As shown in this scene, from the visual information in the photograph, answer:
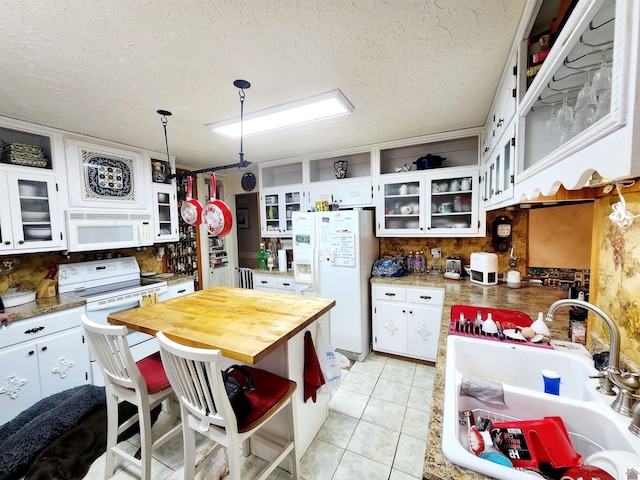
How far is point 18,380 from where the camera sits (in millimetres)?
2000

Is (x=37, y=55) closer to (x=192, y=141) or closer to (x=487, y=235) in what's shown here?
(x=192, y=141)

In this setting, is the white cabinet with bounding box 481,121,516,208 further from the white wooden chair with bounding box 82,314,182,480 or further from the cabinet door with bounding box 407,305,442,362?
the white wooden chair with bounding box 82,314,182,480

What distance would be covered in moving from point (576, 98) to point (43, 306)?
351 centimetres

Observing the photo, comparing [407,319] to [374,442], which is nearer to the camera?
[374,442]

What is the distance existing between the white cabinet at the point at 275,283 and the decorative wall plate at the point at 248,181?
150cm

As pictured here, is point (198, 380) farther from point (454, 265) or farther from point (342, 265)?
point (454, 265)

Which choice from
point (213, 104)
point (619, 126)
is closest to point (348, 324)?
point (213, 104)

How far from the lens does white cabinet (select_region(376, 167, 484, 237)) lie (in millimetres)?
2738

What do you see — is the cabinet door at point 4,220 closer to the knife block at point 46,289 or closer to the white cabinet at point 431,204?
the knife block at point 46,289

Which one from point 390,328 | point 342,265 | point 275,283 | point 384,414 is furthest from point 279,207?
point 384,414

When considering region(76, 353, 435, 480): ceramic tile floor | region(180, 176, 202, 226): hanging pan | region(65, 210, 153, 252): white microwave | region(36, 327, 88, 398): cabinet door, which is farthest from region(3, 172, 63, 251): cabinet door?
region(76, 353, 435, 480): ceramic tile floor

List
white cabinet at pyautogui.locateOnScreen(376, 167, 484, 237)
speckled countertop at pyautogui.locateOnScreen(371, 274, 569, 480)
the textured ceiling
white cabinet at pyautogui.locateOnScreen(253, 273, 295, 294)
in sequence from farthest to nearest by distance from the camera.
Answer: white cabinet at pyautogui.locateOnScreen(253, 273, 295, 294) < white cabinet at pyautogui.locateOnScreen(376, 167, 484, 237) < the textured ceiling < speckled countertop at pyautogui.locateOnScreen(371, 274, 569, 480)

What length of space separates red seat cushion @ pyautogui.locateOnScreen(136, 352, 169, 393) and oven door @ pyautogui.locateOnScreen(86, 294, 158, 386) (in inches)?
27.7

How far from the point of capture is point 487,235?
2895 mm
